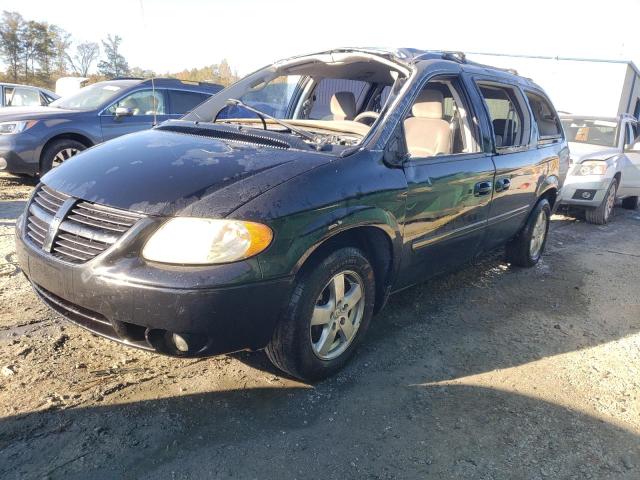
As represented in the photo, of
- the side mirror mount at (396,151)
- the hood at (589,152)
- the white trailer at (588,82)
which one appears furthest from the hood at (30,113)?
the white trailer at (588,82)

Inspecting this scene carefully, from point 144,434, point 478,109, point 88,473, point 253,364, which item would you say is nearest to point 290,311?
point 253,364

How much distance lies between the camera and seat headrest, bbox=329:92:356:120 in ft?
14.6

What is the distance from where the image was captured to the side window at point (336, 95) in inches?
180

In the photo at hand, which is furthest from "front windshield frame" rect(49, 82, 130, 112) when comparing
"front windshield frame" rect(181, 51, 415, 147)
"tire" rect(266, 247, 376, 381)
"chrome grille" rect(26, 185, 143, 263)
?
"tire" rect(266, 247, 376, 381)

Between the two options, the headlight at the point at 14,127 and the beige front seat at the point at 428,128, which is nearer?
the beige front seat at the point at 428,128

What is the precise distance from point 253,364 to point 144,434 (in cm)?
77

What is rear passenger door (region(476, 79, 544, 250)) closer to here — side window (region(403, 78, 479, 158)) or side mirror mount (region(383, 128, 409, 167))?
side window (region(403, 78, 479, 158))

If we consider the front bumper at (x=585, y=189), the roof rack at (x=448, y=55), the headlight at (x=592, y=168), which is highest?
the roof rack at (x=448, y=55)

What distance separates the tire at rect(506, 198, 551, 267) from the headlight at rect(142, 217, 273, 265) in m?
3.52

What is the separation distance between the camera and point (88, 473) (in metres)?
2.03

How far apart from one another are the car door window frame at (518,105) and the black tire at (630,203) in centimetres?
592

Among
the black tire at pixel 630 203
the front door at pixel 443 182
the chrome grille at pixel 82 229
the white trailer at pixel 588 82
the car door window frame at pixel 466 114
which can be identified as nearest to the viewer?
the chrome grille at pixel 82 229

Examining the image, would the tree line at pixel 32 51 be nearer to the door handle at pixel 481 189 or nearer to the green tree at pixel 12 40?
the green tree at pixel 12 40

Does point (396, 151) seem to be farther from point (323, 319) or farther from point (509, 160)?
point (509, 160)
